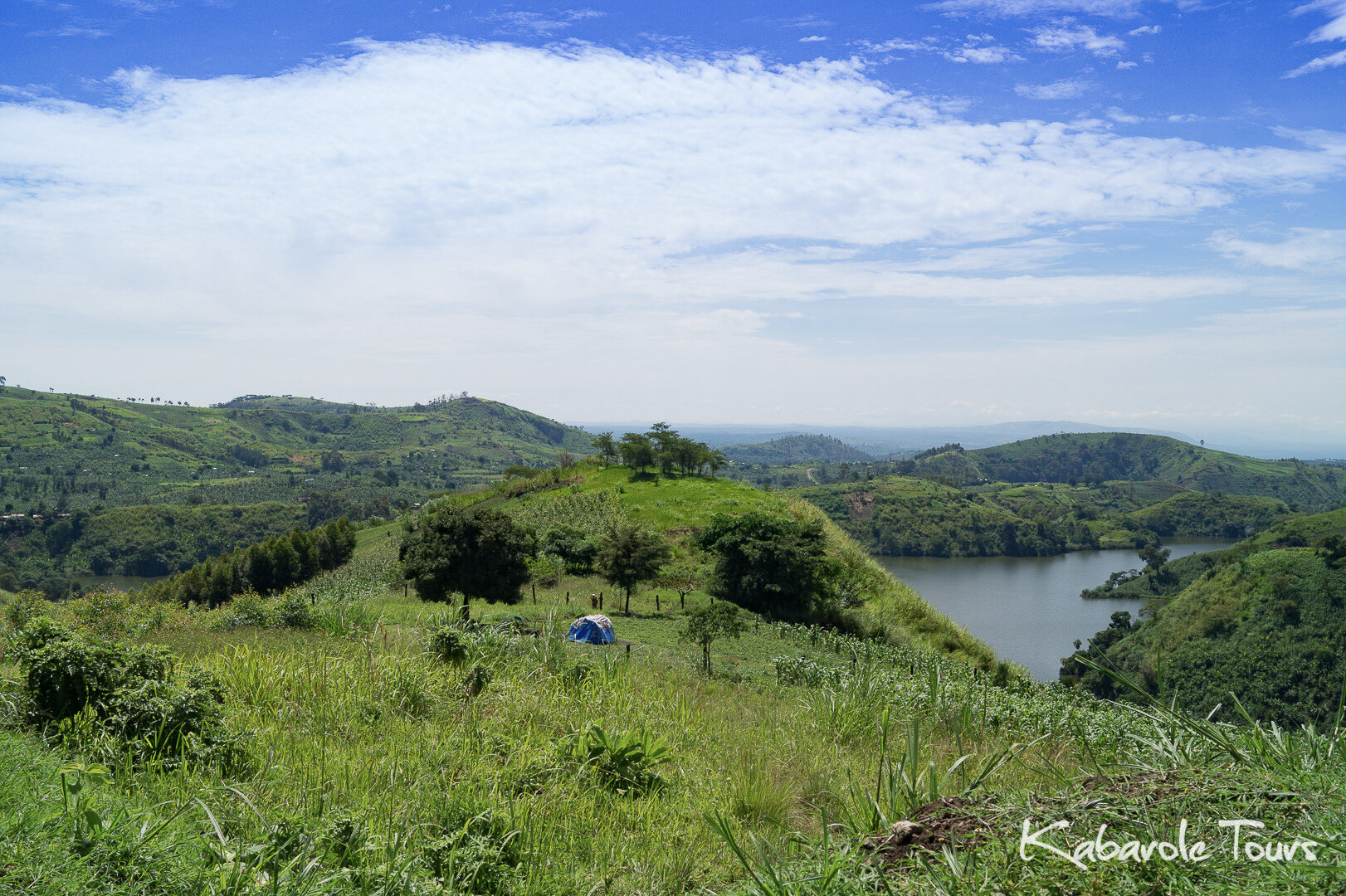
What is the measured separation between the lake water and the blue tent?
45111 mm

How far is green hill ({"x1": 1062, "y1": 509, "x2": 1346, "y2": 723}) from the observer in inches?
1708

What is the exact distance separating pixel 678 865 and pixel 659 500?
4469 centimetres

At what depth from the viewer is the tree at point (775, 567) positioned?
2709 cm

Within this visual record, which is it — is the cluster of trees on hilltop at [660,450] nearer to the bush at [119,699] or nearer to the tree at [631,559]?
the tree at [631,559]

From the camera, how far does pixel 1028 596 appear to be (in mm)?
87438

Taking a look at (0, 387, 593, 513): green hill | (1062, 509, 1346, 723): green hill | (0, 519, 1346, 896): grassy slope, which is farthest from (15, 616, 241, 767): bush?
(0, 387, 593, 513): green hill

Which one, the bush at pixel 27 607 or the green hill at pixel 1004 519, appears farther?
the green hill at pixel 1004 519

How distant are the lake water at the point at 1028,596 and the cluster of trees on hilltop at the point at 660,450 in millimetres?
22964

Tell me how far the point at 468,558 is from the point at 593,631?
5.75 meters

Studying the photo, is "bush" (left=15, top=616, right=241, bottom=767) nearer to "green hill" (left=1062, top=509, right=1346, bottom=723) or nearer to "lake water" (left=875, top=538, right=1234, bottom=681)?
"green hill" (left=1062, top=509, right=1346, bottom=723)

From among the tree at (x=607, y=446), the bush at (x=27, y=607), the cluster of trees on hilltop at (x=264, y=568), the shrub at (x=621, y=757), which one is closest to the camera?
the shrub at (x=621, y=757)

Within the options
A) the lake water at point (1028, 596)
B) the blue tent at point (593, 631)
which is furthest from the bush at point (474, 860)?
the lake water at point (1028, 596)

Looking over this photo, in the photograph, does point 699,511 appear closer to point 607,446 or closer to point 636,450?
point 636,450

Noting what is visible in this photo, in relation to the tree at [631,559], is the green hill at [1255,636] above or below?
below
